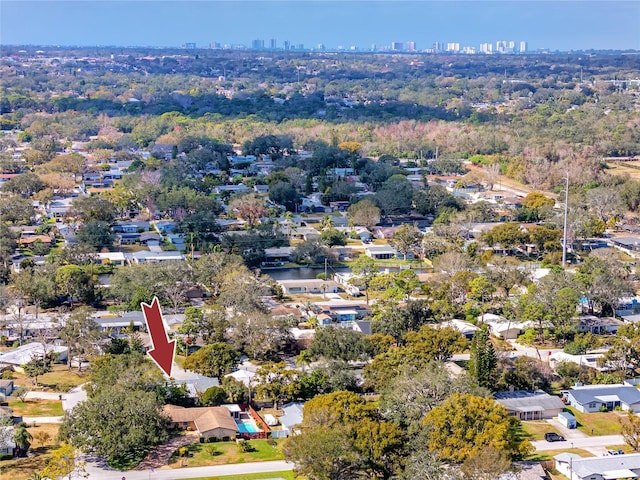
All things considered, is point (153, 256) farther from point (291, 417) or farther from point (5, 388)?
point (291, 417)

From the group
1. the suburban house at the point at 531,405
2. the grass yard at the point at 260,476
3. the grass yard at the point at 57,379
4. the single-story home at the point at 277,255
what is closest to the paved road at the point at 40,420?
the grass yard at the point at 57,379

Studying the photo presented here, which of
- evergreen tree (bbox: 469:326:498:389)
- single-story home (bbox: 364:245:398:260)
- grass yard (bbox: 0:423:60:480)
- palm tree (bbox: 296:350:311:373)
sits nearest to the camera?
grass yard (bbox: 0:423:60:480)

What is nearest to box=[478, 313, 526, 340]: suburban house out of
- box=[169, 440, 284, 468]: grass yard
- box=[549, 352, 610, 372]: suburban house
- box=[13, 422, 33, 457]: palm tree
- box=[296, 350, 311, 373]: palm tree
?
box=[549, 352, 610, 372]: suburban house

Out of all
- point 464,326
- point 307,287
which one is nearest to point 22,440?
point 464,326

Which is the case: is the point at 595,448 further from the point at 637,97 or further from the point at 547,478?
the point at 637,97

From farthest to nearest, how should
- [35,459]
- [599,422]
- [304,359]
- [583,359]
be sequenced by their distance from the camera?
1. [583,359]
2. [304,359]
3. [599,422]
4. [35,459]

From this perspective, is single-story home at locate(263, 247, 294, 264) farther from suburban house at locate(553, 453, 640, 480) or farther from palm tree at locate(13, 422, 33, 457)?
suburban house at locate(553, 453, 640, 480)
